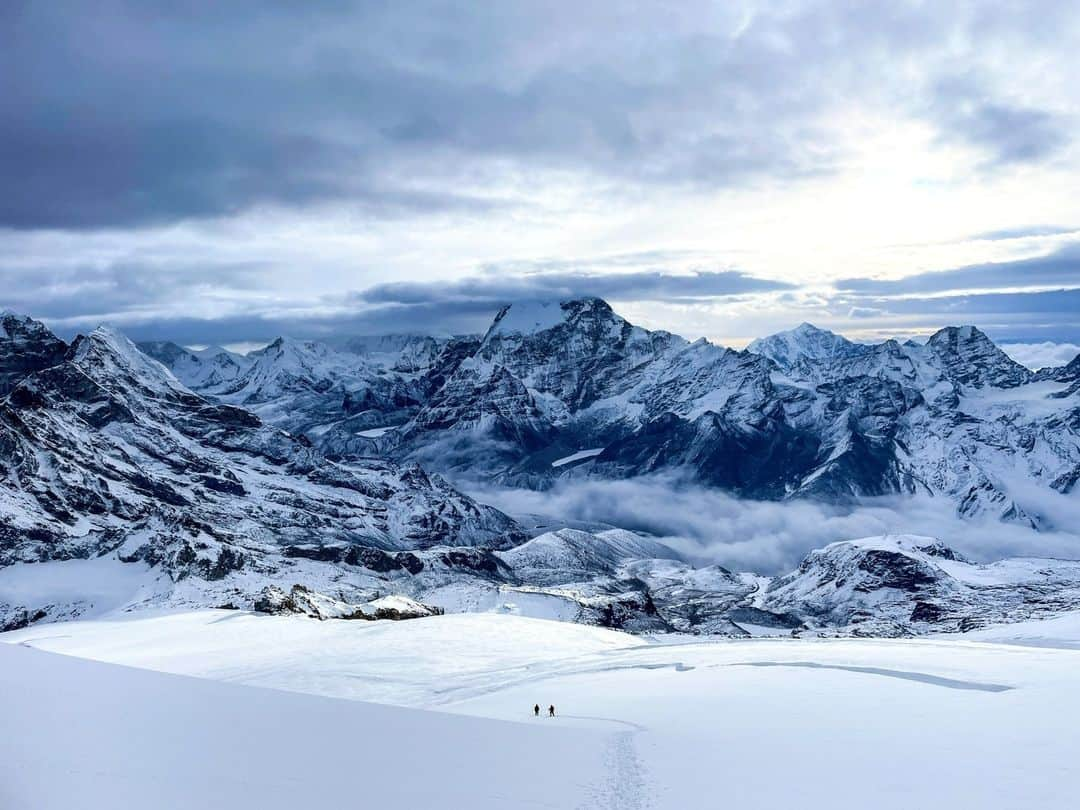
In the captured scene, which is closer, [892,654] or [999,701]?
[999,701]

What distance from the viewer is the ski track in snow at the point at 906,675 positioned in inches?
2254

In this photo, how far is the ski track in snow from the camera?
5725cm

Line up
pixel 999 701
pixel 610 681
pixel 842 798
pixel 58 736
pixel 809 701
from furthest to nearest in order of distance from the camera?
pixel 610 681 → pixel 809 701 → pixel 999 701 → pixel 842 798 → pixel 58 736

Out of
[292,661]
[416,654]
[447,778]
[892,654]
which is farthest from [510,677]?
[447,778]

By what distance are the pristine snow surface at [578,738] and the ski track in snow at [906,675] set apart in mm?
253

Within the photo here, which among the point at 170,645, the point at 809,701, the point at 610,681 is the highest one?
the point at 809,701

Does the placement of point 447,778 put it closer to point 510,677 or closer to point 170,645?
point 510,677

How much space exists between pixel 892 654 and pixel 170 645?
8599cm

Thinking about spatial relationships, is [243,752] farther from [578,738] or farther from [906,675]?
[906,675]

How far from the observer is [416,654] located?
101812 mm

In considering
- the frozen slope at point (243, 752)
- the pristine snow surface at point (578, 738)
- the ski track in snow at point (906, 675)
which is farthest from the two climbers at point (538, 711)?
the ski track in snow at point (906, 675)

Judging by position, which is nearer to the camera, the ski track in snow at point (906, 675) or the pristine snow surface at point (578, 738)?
the pristine snow surface at point (578, 738)

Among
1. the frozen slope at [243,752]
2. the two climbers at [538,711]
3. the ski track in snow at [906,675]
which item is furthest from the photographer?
the two climbers at [538,711]

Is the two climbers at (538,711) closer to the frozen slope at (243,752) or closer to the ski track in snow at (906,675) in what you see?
the frozen slope at (243,752)
